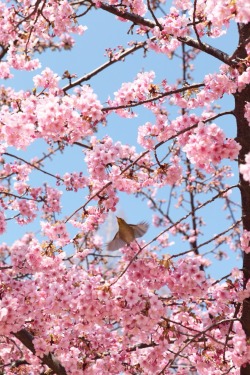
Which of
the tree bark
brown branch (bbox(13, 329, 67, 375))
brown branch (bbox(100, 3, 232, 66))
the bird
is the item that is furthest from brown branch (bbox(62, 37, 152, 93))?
brown branch (bbox(13, 329, 67, 375))

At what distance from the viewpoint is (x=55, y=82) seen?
5238mm

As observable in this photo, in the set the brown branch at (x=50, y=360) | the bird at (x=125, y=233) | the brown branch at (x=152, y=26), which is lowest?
the brown branch at (x=50, y=360)

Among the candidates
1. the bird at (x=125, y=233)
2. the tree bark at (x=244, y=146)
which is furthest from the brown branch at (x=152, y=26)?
the bird at (x=125, y=233)

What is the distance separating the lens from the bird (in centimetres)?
483

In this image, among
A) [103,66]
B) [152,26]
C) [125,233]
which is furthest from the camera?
[103,66]

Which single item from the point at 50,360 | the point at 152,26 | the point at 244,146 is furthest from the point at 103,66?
the point at 50,360

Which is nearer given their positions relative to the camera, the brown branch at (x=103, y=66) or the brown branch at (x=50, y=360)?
the brown branch at (x=50, y=360)

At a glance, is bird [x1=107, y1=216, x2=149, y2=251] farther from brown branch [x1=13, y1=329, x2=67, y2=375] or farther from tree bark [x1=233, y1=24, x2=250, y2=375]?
brown branch [x1=13, y1=329, x2=67, y2=375]

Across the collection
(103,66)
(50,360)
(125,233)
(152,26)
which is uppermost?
(103,66)

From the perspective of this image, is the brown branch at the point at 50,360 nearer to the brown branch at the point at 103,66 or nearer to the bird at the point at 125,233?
the bird at the point at 125,233

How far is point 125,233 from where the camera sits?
492 centimetres

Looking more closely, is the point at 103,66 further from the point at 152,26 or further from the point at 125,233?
the point at 125,233

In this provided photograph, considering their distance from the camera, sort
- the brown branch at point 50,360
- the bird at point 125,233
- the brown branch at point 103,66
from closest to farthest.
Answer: the bird at point 125,233 → the brown branch at point 50,360 → the brown branch at point 103,66

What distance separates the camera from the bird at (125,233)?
483 centimetres
